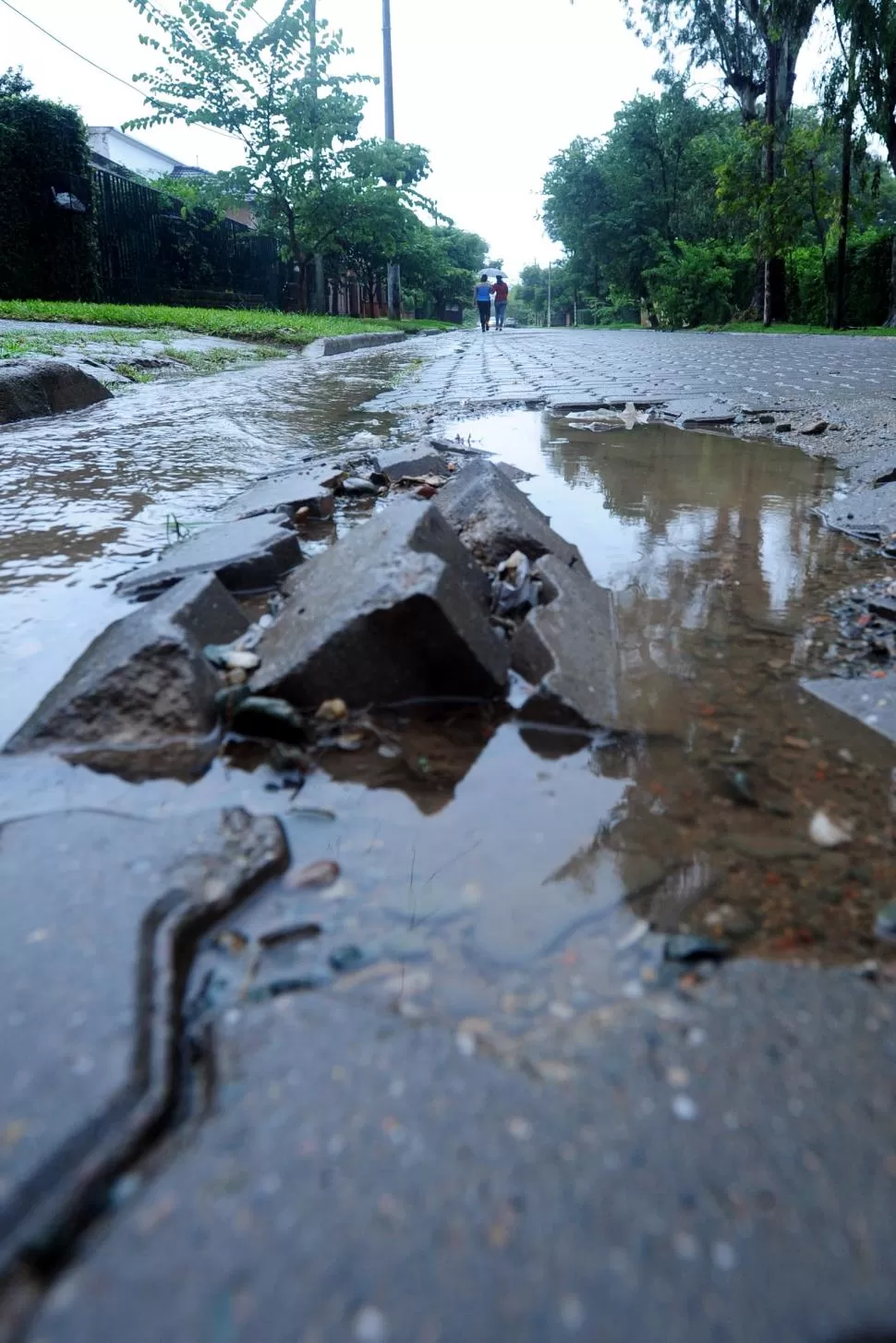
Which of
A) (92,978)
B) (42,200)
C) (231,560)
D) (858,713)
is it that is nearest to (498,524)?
(231,560)

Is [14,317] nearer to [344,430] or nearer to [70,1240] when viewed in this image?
[344,430]

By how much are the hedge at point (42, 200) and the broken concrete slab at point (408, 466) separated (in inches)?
528

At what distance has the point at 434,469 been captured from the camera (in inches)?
139

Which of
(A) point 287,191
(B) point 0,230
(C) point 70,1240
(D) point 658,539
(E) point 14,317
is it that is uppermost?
(A) point 287,191

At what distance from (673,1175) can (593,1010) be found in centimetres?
20

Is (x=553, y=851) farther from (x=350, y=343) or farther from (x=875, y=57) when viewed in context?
(x=875, y=57)

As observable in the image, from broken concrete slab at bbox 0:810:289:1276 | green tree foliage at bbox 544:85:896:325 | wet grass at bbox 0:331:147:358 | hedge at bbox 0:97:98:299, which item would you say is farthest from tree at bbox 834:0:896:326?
broken concrete slab at bbox 0:810:289:1276

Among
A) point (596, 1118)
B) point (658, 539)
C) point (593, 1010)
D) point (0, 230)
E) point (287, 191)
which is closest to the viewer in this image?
point (596, 1118)

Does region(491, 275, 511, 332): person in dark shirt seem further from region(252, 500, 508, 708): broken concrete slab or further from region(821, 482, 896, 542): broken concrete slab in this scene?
region(252, 500, 508, 708): broken concrete slab

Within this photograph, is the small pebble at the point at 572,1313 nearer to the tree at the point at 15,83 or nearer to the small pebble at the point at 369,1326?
the small pebble at the point at 369,1326

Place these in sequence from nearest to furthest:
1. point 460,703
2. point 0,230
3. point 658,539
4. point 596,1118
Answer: point 596,1118 → point 460,703 → point 658,539 → point 0,230

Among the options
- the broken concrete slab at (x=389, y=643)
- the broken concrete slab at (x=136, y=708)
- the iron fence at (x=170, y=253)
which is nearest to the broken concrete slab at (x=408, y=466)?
the broken concrete slab at (x=389, y=643)

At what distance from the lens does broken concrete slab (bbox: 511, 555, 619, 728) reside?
1.56 metres

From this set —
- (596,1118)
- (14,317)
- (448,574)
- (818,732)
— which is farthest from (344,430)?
(14,317)
